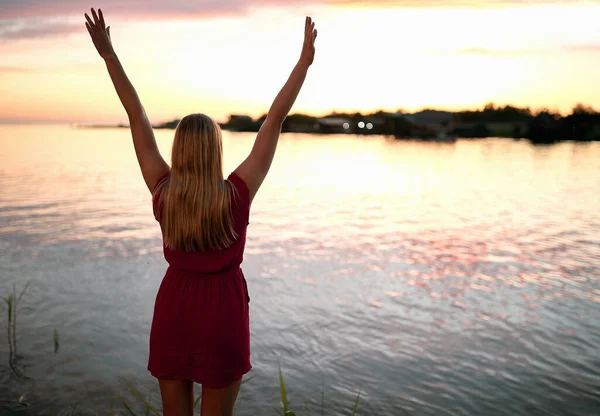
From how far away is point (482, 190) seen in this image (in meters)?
34.8

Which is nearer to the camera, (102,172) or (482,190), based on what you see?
(482,190)

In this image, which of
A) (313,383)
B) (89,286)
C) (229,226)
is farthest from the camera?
(89,286)

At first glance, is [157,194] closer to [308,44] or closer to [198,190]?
[198,190]

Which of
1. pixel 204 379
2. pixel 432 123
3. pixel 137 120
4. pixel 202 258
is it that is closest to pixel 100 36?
pixel 137 120

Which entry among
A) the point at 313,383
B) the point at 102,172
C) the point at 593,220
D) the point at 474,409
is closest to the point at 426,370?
the point at 474,409

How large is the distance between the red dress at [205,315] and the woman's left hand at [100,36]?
0.86 metres

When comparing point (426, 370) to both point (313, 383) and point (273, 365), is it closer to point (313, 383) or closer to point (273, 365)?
point (313, 383)

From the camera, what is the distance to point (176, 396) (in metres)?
2.66

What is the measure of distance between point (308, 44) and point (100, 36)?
1103 mm

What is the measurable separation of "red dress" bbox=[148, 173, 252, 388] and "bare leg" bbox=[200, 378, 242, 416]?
4cm

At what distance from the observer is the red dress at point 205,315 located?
252 centimetres

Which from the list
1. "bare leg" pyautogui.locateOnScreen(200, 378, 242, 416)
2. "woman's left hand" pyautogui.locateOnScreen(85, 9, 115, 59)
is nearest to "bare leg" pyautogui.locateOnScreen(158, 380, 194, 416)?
"bare leg" pyautogui.locateOnScreen(200, 378, 242, 416)

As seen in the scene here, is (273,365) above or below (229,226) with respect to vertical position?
below

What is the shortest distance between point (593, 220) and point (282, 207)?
1372 cm
